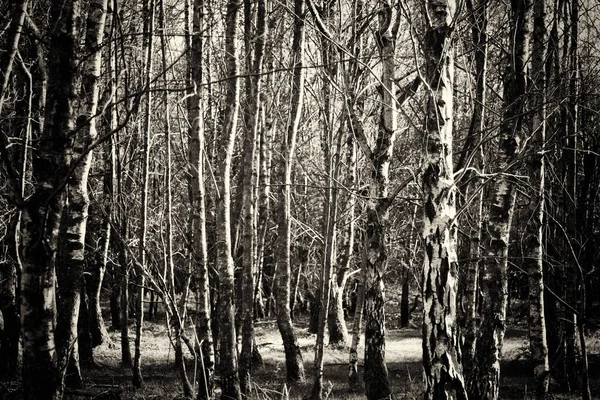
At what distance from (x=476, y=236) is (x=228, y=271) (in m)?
5.35

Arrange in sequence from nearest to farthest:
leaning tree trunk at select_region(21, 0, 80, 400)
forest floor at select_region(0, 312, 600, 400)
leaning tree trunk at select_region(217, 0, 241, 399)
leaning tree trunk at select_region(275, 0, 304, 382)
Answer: leaning tree trunk at select_region(21, 0, 80, 400), leaning tree trunk at select_region(217, 0, 241, 399), forest floor at select_region(0, 312, 600, 400), leaning tree trunk at select_region(275, 0, 304, 382)

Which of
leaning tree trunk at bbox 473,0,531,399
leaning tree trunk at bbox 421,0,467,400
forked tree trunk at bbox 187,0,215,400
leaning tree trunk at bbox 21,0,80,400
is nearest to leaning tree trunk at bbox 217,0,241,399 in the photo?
forked tree trunk at bbox 187,0,215,400

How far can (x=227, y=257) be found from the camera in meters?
8.18

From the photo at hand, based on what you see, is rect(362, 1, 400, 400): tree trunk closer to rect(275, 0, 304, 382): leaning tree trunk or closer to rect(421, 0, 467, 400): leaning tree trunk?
rect(421, 0, 467, 400): leaning tree trunk

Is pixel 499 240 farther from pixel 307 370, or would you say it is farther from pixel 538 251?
pixel 307 370

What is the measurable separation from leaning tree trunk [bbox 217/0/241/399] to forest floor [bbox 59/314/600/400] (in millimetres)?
533

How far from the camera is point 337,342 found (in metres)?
16.8

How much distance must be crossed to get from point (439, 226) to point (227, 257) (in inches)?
184

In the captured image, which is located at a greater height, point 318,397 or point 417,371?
point 318,397

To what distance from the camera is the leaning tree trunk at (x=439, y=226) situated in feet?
13.5

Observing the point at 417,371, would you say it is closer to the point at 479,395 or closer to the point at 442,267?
the point at 479,395

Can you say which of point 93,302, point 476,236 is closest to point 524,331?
point 476,236

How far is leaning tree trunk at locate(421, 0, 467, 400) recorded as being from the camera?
4117 millimetres

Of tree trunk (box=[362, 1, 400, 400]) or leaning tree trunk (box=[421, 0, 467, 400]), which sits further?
tree trunk (box=[362, 1, 400, 400])
